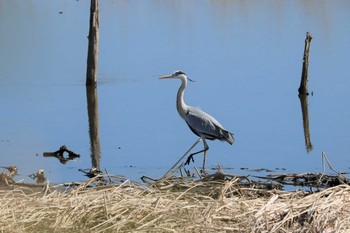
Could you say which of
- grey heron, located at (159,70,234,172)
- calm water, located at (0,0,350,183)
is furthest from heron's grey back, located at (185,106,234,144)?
calm water, located at (0,0,350,183)

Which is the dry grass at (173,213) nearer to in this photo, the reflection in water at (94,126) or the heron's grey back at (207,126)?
the reflection in water at (94,126)

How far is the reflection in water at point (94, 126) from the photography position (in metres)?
12.8

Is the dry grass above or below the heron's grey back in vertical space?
below

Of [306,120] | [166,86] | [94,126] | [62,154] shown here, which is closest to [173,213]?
[62,154]

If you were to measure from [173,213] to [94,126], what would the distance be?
24.7 ft

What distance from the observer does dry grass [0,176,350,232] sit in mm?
7340

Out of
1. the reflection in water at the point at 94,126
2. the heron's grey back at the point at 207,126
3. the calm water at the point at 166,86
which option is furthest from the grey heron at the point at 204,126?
the reflection in water at the point at 94,126

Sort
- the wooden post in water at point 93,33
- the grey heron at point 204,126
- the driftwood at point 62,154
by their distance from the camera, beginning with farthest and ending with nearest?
the wooden post in water at point 93,33, the driftwood at point 62,154, the grey heron at point 204,126

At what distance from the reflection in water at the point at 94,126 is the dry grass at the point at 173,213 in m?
3.53

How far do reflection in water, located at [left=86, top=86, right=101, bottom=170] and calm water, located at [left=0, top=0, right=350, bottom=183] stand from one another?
9 centimetres

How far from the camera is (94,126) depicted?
1510 centimetres

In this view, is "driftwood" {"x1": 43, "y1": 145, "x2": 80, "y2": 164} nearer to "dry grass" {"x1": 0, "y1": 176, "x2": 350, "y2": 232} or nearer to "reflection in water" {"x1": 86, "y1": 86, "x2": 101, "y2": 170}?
"reflection in water" {"x1": 86, "y1": 86, "x2": 101, "y2": 170}

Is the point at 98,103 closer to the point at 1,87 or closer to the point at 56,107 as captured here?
the point at 56,107

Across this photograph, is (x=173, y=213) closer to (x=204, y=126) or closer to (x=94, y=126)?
(x=204, y=126)
